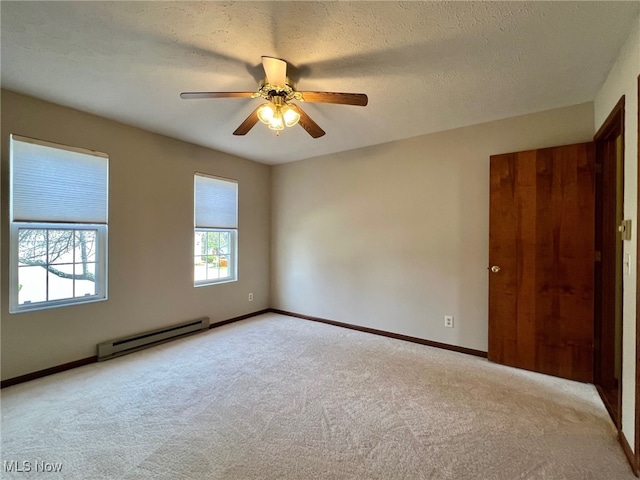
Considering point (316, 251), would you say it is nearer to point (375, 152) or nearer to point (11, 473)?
point (375, 152)

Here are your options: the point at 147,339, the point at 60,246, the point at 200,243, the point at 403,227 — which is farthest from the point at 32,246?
the point at 403,227

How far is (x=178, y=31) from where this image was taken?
174cm

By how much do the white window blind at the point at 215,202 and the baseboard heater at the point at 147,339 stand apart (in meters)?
1.32

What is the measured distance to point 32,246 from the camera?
103 inches

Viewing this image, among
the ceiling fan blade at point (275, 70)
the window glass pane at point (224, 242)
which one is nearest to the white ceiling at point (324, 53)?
the ceiling fan blade at point (275, 70)

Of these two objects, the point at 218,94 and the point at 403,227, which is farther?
the point at 403,227

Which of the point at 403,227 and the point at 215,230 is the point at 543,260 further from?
the point at 215,230

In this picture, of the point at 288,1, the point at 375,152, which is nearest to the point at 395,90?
the point at 288,1

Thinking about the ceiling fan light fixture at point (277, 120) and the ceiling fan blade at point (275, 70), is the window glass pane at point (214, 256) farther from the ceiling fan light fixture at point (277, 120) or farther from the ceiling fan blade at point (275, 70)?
the ceiling fan blade at point (275, 70)

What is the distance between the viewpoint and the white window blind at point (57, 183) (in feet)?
8.21

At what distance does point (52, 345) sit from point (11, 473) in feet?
4.72

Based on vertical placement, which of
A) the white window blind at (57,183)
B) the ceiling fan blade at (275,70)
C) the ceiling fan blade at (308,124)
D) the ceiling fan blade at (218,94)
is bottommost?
the white window blind at (57,183)

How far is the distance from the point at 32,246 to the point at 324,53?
301 cm

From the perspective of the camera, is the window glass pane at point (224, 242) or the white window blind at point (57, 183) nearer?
the white window blind at point (57, 183)
